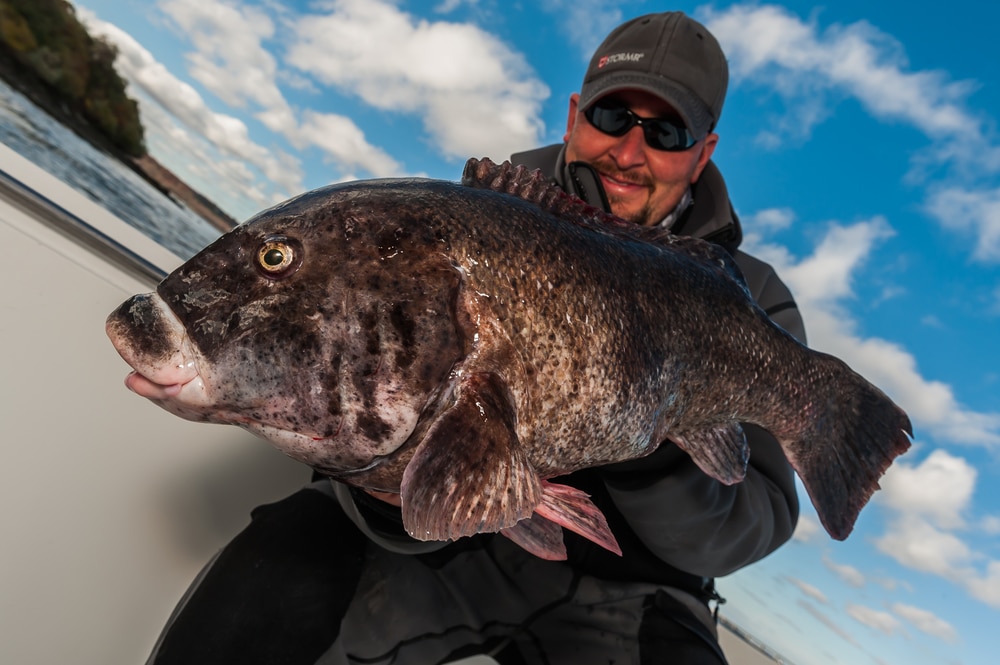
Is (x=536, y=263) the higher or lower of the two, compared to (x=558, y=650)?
higher

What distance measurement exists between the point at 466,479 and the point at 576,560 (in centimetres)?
224

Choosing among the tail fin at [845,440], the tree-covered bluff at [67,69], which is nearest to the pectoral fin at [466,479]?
the tail fin at [845,440]

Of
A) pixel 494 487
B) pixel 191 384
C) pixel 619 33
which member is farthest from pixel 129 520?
pixel 619 33

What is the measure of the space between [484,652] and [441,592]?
1.73ft

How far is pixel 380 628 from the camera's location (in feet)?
10.1

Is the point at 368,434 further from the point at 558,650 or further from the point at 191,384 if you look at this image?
the point at 558,650

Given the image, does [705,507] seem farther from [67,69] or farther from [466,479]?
[67,69]

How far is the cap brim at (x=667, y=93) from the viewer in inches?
159

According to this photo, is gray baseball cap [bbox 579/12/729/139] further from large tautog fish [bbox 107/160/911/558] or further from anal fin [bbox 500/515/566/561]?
anal fin [bbox 500/515/566/561]

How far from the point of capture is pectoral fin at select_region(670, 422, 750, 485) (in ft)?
7.91

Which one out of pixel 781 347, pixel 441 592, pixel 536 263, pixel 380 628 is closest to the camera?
pixel 536 263

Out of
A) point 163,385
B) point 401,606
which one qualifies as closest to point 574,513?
point 163,385

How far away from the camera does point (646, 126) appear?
13.6 ft

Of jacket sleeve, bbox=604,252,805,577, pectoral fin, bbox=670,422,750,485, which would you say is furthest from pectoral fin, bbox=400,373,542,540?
jacket sleeve, bbox=604,252,805,577
